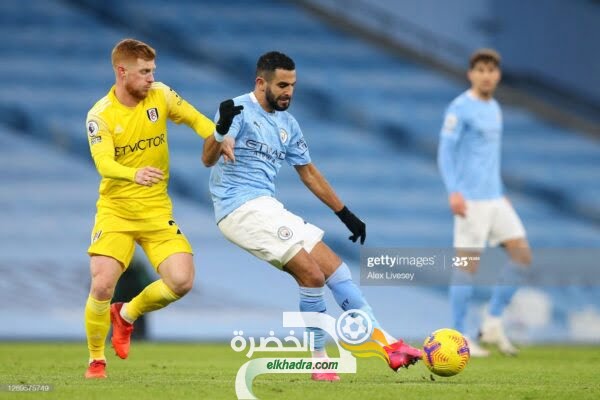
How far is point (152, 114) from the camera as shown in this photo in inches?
294

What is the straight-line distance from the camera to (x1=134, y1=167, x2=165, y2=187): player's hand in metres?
6.68

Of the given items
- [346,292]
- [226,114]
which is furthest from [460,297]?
[226,114]

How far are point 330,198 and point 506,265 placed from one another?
10.4ft

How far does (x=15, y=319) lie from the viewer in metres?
13.7

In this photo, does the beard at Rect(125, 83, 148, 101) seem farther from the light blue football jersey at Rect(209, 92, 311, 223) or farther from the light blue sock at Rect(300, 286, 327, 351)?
the light blue sock at Rect(300, 286, 327, 351)

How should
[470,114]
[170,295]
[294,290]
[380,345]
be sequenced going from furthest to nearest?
[294,290], [470,114], [170,295], [380,345]

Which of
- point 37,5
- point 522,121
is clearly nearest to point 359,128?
point 522,121

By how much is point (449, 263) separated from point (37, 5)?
1069 cm

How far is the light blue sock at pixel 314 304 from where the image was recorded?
7.07 metres

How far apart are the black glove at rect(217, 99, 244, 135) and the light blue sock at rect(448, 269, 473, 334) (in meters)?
3.55

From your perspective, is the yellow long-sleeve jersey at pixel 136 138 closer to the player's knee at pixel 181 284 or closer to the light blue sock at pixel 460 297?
the player's knee at pixel 181 284

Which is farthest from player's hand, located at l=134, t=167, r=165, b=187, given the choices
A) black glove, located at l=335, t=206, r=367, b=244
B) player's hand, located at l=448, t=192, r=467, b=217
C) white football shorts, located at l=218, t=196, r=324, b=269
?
player's hand, located at l=448, t=192, r=467, b=217

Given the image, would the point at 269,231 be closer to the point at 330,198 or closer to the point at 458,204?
the point at 330,198

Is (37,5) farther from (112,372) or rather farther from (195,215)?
(112,372)
